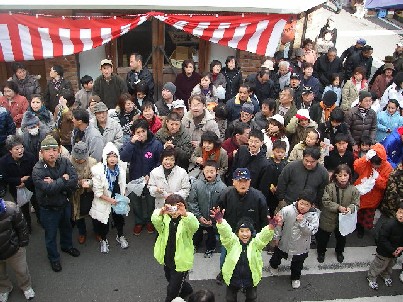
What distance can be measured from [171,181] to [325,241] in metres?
2.35

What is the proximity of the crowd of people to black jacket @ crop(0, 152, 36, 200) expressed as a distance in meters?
0.01

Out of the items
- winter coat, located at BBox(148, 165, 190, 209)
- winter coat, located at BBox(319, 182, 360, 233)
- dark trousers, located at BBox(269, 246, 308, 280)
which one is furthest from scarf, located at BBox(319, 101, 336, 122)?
winter coat, located at BBox(148, 165, 190, 209)

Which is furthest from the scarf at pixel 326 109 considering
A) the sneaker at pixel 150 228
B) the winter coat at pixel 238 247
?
the winter coat at pixel 238 247

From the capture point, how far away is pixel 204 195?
594 cm

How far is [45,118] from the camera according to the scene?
7.14 metres

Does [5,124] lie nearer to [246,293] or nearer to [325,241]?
[246,293]

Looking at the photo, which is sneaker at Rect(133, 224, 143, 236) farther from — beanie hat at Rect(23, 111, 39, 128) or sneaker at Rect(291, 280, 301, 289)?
sneaker at Rect(291, 280, 301, 289)

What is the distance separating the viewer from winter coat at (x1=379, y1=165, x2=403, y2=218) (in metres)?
6.51

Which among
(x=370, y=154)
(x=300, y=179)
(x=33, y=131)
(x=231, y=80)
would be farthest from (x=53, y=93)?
(x=370, y=154)

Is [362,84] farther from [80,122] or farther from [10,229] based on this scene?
[10,229]

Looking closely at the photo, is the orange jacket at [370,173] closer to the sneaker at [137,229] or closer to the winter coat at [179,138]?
the winter coat at [179,138]

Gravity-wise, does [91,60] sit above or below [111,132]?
above

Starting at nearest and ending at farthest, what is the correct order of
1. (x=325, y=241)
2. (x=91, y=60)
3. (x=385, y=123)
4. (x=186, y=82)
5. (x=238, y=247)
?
(x=238, y=247) → (x=325, y=241) → (x=385, y=123) → (x=186, y=82) → (x=91, y=60)

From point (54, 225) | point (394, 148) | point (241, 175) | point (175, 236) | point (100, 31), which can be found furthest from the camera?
point (100, 31)
